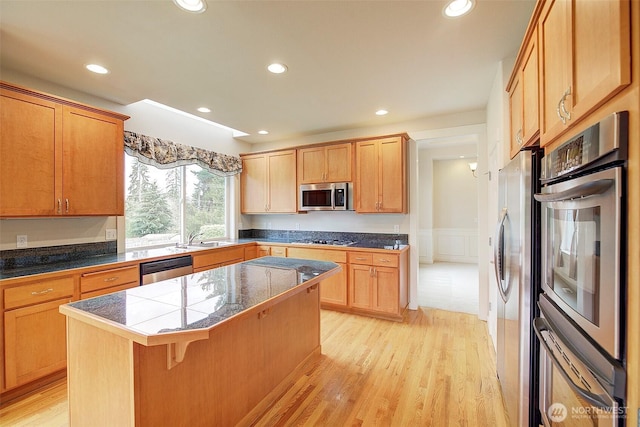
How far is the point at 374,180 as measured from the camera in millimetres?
3842

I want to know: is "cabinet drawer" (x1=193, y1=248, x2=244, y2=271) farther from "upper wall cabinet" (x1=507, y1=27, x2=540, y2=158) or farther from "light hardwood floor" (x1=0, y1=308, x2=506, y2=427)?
"upper wall cabinet" (x1=507, y1=27, x2=540, y2=158)

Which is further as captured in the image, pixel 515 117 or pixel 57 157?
pixel 57 157

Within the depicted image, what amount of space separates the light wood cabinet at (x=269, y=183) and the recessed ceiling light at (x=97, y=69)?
244cm

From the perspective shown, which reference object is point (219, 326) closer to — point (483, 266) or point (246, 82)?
point (246, 82)

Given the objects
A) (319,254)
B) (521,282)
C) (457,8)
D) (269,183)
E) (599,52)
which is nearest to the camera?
(599,52)

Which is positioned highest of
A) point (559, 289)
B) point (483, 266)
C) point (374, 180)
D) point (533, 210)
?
point (374, 180)

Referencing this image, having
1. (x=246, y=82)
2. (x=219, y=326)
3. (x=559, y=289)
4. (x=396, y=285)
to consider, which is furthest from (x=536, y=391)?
(x=246, y=82)

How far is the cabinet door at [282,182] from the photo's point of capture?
175 inches

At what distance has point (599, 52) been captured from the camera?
0.80 metres

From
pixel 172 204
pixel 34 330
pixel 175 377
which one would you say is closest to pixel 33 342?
pixel 34 330

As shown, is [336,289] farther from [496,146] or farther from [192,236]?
[496,146]

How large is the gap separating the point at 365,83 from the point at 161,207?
3063mm

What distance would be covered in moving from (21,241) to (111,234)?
72 centimetres

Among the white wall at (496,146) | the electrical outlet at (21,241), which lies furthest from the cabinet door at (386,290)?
the electrical outlet at (21,241)
